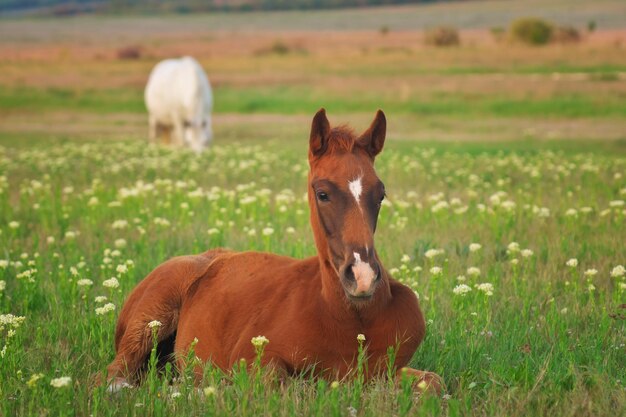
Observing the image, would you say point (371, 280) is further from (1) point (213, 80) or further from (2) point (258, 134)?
(1) point (213, 80)

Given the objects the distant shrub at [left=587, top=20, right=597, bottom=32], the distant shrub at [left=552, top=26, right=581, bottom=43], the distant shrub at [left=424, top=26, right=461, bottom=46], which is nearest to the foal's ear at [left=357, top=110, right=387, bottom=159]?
the distant shrub at [left=587, top=20, right=597, bottom=32]

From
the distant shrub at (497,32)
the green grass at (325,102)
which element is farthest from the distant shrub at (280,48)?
the green grass at (325,102)

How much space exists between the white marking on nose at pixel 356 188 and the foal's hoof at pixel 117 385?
185cm

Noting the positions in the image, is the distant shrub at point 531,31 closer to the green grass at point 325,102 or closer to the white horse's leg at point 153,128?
the green grass at point 325,102

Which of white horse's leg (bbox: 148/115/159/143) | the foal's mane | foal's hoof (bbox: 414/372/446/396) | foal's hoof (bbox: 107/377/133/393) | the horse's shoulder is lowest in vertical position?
white horse's leg (bbox: 148/115/159/143)

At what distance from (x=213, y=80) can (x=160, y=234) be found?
137 ft

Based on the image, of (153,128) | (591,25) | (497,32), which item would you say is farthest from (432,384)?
(497,32)

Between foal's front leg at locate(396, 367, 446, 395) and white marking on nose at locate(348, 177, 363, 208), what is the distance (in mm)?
1069

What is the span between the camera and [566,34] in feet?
184

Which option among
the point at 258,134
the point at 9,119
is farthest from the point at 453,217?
the point at 9,119

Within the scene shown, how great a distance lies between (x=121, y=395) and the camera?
5.25 m

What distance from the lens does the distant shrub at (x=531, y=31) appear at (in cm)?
5603

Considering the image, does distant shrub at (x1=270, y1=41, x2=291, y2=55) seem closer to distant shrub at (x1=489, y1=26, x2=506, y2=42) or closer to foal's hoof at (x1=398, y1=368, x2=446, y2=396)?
distant shrub at (x1=489, y1=26, x2=506, y2=42)

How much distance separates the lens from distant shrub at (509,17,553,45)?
56031 millimetres
